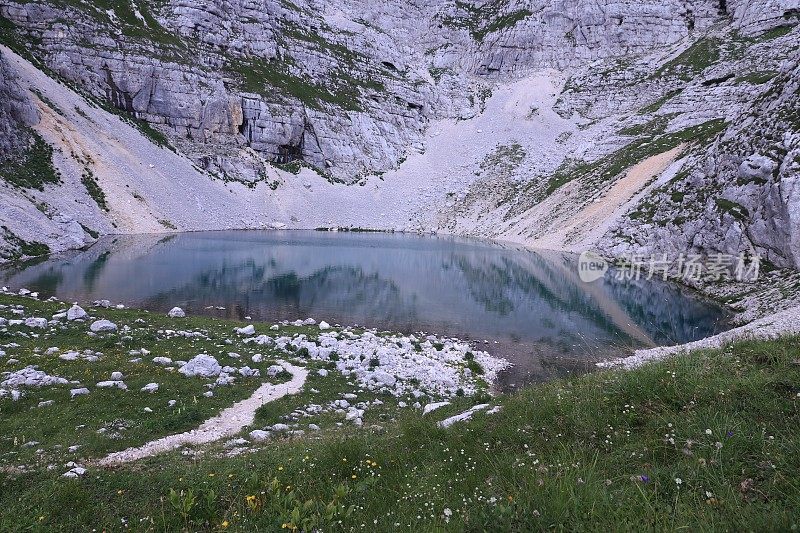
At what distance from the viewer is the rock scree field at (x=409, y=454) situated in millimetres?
4312

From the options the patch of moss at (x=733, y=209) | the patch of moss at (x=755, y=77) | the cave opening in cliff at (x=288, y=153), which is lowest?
the patch of moss at (x=733, y=209)

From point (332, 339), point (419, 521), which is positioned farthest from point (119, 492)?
point (332, 339)

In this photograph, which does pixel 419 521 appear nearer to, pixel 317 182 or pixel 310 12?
pixel 317 182

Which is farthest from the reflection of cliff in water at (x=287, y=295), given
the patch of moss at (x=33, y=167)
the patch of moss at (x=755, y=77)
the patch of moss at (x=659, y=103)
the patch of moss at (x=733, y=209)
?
the patch of moss at (x=755, y=77)

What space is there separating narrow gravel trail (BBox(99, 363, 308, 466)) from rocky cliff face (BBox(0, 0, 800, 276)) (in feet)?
134

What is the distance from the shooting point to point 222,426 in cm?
1205

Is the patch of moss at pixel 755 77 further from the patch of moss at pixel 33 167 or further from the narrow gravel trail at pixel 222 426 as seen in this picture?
the patch of moss at pixel 33 167

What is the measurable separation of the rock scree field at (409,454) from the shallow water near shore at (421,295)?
11574 millimetres

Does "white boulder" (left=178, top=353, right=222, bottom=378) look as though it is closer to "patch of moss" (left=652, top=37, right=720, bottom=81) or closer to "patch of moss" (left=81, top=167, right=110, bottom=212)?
"patch of moss" (left=81, top=167, right=110, bottom=212)

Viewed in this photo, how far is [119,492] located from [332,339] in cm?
1497

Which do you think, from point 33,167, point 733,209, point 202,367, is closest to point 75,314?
point 202,367

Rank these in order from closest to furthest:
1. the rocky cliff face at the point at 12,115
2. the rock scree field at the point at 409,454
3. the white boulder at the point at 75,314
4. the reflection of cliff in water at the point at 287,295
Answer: the rock scree field at the point at 409,454, the white boulder at the point at 75,314, the reflection of cliff in water at the point at 287,295, the rocky cliff face at the point at 12,115

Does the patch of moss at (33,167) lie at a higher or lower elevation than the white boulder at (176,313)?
higher

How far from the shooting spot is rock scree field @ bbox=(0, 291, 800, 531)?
4312 mm
